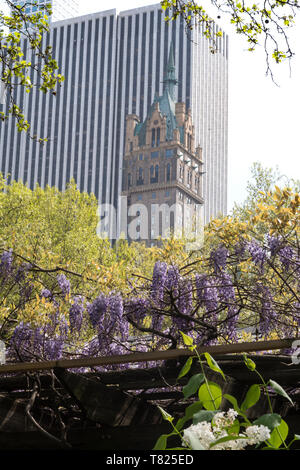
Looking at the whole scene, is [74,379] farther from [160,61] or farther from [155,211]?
[160,61]

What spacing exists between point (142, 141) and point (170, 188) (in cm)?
A: 1018

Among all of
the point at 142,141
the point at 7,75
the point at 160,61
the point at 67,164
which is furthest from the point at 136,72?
the point at 7,75

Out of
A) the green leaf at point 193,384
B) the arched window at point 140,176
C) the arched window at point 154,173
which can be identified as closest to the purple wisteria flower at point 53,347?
the green leaf at point 193,384

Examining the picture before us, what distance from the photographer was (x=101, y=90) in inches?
4444

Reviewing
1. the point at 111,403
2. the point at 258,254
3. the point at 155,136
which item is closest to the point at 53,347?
the point at 258,254

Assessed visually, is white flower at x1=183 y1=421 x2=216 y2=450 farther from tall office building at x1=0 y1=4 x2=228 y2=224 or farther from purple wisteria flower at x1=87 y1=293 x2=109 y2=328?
tall office building at x1=0 y1=4 x2=228 y2=224

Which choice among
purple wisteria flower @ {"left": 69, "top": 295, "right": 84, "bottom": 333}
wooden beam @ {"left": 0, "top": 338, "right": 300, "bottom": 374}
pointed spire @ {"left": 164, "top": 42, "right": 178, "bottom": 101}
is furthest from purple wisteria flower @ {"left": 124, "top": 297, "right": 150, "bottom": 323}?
pointed spire @ {"left": 164, "top": 42, "right": 178, "bottom": 101}

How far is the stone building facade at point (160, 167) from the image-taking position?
347 feet

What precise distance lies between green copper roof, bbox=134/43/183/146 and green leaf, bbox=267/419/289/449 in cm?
10708

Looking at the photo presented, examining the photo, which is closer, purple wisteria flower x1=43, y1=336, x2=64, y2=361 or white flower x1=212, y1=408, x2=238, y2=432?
white flower x1=212, y1=408, x2=238, y2=432

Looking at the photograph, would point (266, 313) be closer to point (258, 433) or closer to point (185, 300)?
point (185, 300)

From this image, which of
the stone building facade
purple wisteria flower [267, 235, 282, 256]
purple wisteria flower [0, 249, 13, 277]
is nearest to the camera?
purple wisteria flower [267, 235, 282, 256]

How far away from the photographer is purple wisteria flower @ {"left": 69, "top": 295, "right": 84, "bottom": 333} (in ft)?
21.4

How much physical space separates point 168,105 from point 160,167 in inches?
443
